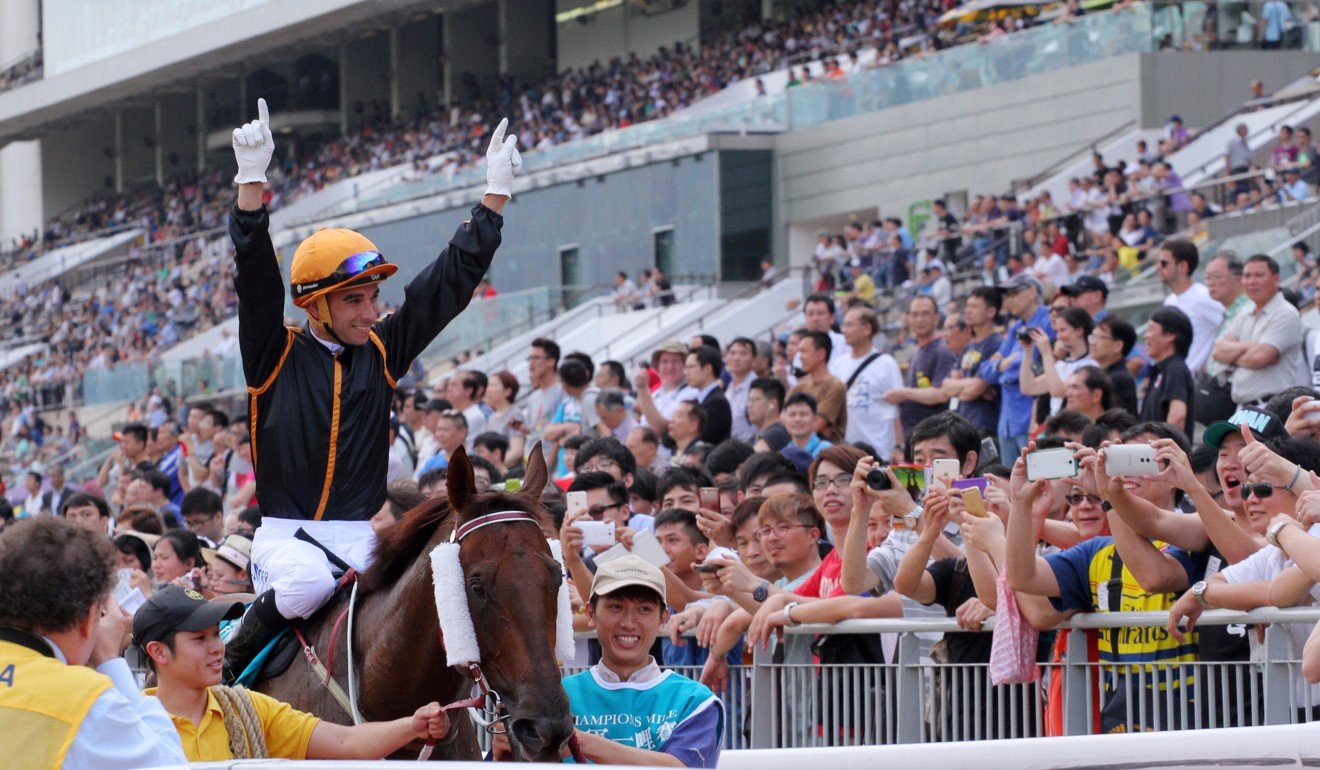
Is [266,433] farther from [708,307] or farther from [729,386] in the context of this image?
[708,307]

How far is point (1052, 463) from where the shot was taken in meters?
5.61

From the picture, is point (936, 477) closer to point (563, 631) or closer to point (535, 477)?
point (535, 477)

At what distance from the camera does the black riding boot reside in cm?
526

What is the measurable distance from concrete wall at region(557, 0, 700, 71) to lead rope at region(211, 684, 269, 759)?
3857cm

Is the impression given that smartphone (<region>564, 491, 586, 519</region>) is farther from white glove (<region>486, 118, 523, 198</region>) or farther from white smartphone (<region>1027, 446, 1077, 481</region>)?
white smartphone (<region>1027, 446, 1077, 481</region>)

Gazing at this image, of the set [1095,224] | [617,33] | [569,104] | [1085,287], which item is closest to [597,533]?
[1085,287]

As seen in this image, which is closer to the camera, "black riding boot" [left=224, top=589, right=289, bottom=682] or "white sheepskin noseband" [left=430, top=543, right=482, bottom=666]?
"white sheepskin noseband" [left=430, top=543, right=482, bottom=666]

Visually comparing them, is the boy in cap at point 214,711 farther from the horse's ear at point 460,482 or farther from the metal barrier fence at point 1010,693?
the metal barrier fence at point 1010,693

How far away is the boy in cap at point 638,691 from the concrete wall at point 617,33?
125 ft

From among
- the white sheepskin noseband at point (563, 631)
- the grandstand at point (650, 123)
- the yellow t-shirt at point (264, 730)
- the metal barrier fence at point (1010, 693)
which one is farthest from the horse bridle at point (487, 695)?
the grandstand at point (650, 123)

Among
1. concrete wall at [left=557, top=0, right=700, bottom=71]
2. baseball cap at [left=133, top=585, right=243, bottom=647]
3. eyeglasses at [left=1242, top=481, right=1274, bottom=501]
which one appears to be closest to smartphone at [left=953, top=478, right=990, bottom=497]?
eyeglasses at [left=1242, top=481, right=1274, bottom=501]

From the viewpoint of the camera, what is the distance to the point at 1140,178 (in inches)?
800

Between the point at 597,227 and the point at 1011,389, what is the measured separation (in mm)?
23208

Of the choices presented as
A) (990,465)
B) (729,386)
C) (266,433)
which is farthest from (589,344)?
(266,433)
